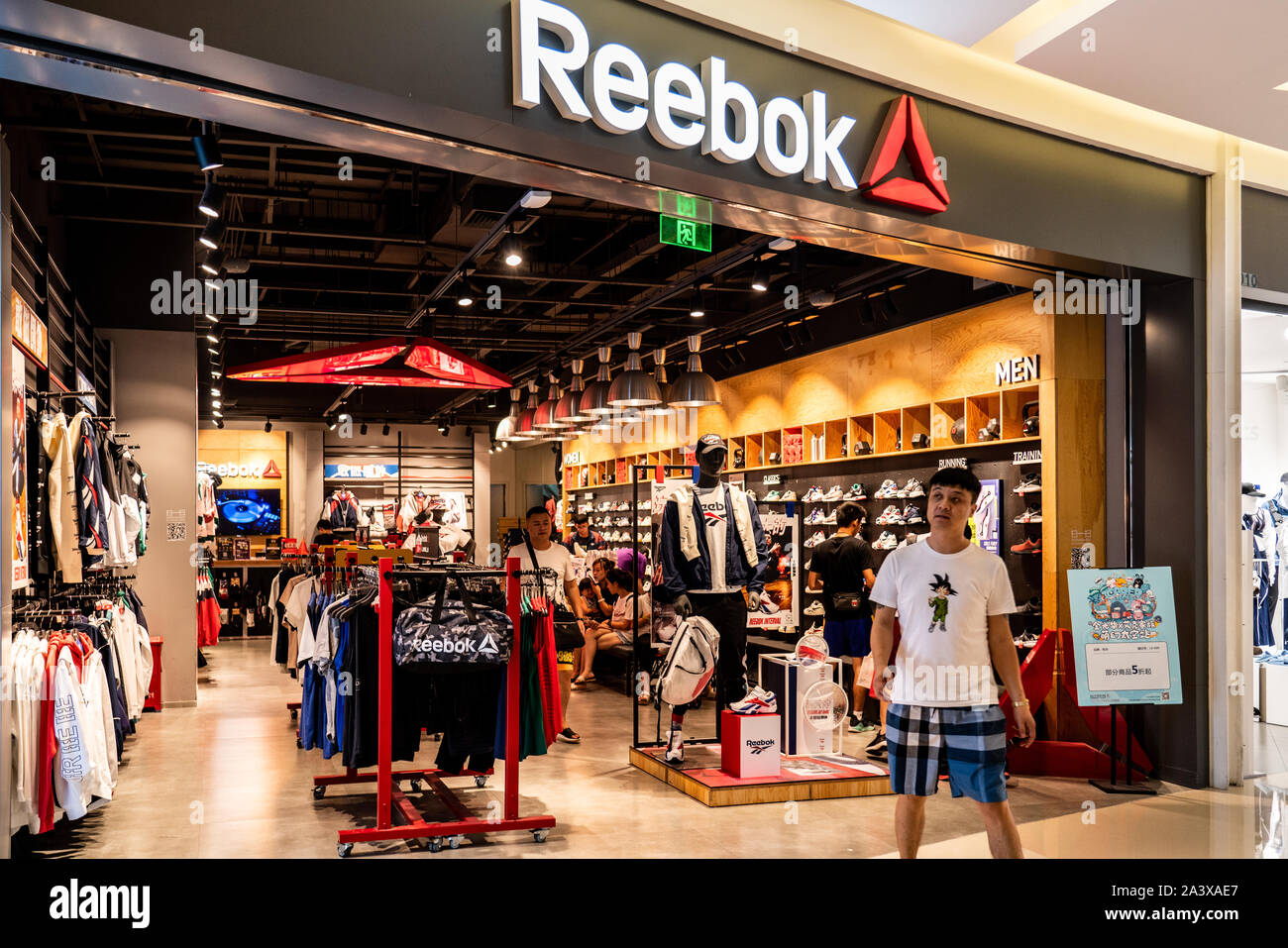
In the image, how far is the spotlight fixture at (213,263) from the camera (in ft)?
25.7

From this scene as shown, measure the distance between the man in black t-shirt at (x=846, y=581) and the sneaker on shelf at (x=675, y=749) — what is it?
6.55 ft

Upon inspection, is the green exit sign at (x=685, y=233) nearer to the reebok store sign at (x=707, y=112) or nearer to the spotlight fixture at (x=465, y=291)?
the reebok store sign at (x=707, y=112)

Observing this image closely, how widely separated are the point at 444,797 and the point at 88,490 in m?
2.46

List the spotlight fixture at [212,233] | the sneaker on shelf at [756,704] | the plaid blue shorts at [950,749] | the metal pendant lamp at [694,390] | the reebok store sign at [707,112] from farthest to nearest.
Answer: the metal pendant lamp at [694,390] → the spotlight fixture at [212,233] → the sneaker on shelf at [756,704] → the reebok store sign at [707,112] → the plaid blue shorts at [950,749]

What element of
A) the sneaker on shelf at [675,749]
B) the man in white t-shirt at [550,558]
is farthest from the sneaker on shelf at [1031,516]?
the man in white t-shirt at [550,558]

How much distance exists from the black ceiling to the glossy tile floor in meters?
3.71

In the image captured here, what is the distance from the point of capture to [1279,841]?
16.6 ft

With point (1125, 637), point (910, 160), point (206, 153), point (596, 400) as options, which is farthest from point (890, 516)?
point (206, 153)

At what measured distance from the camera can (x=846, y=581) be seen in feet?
25.7

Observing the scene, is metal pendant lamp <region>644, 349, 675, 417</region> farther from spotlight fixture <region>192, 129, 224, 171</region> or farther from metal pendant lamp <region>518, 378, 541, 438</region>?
spotlight fixture <region>192, 129, 224, 171</region>

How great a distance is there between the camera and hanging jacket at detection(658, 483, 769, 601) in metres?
6.32

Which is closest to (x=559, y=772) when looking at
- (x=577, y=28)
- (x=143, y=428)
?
(x=577, y=28)

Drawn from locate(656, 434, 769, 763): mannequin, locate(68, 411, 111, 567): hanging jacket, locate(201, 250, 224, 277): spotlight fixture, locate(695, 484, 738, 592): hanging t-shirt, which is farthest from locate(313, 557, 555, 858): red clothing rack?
locate(201, 250, 224, 277): spotlight fixture
